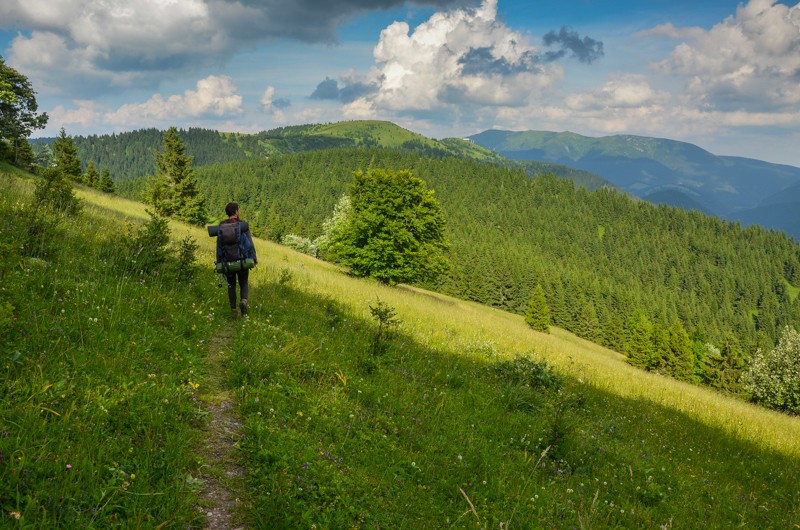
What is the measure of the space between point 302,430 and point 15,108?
2044 inches

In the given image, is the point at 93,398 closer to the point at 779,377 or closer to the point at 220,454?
the point at 220,454

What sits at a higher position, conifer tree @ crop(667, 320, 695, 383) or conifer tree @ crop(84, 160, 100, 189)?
conifer tree @ crop(84, 160, 100, 189)

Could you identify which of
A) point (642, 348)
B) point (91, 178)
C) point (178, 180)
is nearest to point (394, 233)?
point (178, 180)

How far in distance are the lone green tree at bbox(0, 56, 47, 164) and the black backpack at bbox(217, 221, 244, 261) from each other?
1654 inches

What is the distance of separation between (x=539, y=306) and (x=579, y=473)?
66.5 meters

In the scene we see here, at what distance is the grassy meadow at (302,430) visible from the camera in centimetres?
345

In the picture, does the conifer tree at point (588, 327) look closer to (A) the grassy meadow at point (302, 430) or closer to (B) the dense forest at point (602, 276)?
(B) the dense forest at point (602, 276)

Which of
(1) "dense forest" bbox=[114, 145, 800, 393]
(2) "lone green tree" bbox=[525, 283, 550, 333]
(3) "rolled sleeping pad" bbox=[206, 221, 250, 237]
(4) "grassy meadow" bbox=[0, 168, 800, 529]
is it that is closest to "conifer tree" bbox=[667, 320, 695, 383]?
(1) "dense forest" bbox=[114, 145, 800, 393]

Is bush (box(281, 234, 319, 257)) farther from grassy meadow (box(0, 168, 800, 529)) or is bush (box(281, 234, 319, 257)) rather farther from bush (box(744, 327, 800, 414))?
grassy meadow (box(0, 168, 800, 529))

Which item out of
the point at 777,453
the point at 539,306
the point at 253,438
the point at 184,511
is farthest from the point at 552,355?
the point at 539,306

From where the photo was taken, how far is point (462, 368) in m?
9.24

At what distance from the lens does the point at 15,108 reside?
3775 cm

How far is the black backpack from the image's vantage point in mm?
8578

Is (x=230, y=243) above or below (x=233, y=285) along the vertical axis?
above
